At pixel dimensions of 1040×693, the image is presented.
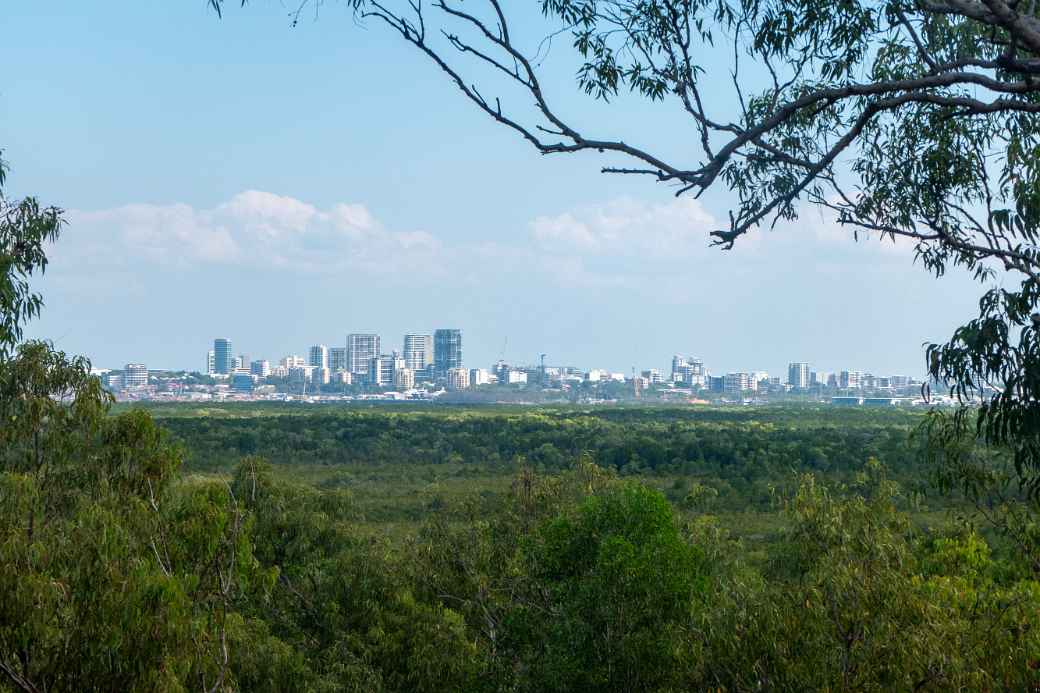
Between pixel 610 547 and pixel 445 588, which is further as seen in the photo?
pixel 445 588

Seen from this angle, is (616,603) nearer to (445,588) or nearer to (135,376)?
(445,588)

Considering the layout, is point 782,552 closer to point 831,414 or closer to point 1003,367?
point 1003,367

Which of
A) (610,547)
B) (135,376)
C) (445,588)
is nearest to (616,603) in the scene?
(610,547)

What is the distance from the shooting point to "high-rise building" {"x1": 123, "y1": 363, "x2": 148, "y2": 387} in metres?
177

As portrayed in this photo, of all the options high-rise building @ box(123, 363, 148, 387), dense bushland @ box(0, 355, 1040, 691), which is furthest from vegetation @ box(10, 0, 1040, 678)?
high-rise building @ box(123, 363, 148, 387)

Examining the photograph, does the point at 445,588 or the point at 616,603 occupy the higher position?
the point at 616,603

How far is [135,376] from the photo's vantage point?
18288 cm

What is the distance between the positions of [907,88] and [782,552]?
11.2 metres

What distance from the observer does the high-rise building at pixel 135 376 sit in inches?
6981

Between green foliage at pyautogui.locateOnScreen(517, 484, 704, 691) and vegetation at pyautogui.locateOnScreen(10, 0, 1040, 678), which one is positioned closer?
vegetation at pyautogui.locateOnScreen(10, 0, 1040, 678)

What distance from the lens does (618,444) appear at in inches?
2227

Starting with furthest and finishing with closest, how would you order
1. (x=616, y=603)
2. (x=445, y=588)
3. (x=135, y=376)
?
(x=135, y=376)
(x=445, y=588)
(x=616, y=603)

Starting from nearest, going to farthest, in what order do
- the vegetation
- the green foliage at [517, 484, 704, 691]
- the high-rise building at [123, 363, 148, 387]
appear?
the vegetation
the green foliage at [517, 484, 704, 691]
the high-rise building at [123, 363, 148, 387]

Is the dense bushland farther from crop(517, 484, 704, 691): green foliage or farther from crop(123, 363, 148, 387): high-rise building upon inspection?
crop(123, 363, 148, 387): high-rise building
